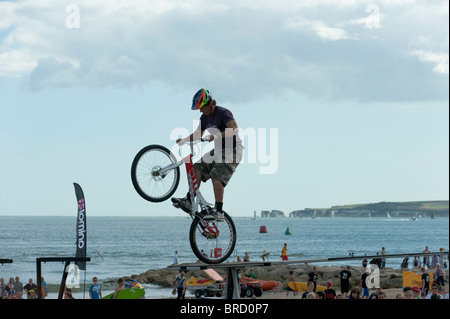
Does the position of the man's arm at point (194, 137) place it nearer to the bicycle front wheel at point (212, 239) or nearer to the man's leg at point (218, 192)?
the man's leg at point (218, 192)

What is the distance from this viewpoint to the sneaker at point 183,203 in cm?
900

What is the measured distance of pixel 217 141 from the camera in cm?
872

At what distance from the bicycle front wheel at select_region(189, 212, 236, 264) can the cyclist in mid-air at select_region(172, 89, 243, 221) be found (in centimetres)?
21

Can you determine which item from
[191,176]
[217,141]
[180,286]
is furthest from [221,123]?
[180,286]

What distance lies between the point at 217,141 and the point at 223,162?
31cm

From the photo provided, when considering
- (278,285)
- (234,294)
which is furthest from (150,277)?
(234,294)

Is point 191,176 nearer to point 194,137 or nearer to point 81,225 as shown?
point 194,137

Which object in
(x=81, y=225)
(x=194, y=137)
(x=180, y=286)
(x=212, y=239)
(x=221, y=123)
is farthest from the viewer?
(x=81, y=225)

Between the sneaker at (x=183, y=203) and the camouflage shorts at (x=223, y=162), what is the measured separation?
1.82ft

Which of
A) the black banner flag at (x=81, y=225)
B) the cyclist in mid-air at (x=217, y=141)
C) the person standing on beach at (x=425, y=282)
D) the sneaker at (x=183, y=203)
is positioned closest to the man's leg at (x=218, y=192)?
the cyclist in mid-air at (x=217, y=141)

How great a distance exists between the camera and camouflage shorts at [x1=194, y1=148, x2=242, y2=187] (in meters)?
Result: 8.71
